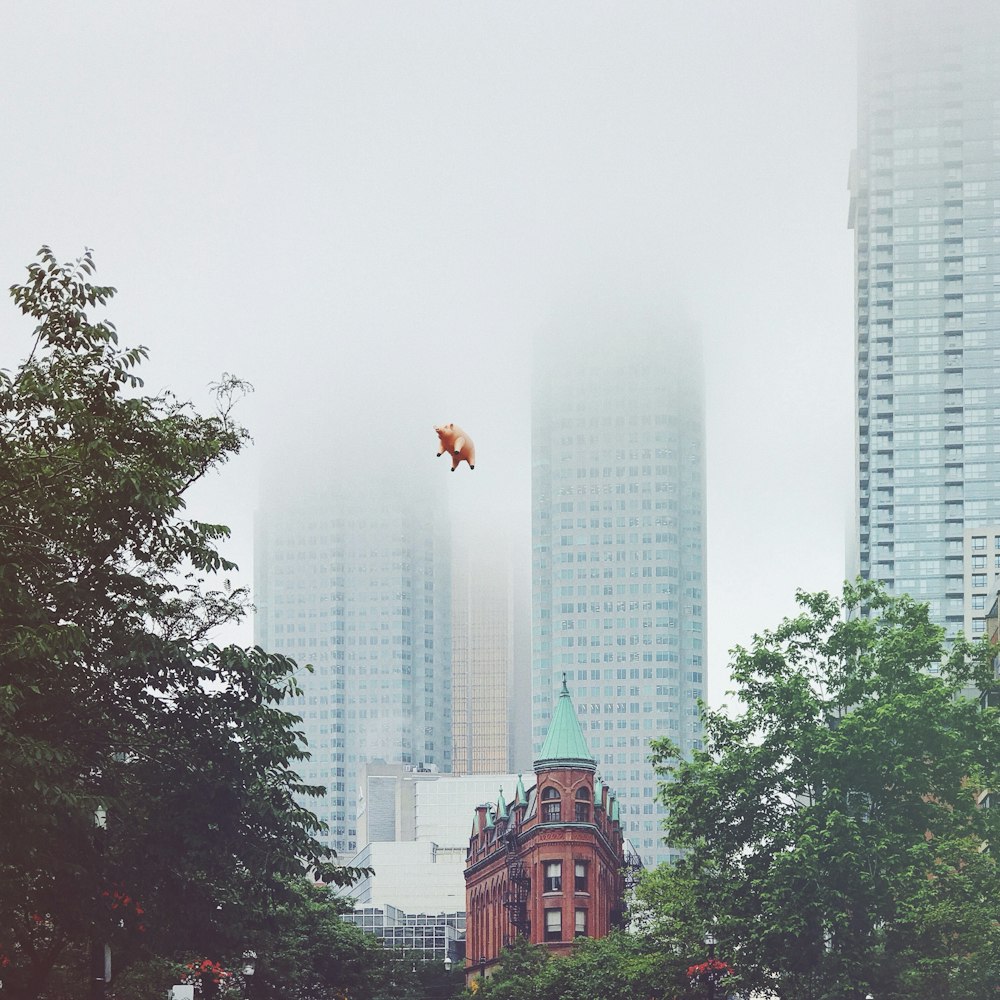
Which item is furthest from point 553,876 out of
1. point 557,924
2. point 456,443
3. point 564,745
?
point 456,443

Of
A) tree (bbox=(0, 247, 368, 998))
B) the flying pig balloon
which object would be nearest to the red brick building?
tree (bbox=(0, 247, 368, 998))

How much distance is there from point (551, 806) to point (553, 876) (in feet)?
15.6

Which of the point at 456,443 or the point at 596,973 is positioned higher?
the point at 456,443

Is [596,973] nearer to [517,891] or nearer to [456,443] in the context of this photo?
[517,891]

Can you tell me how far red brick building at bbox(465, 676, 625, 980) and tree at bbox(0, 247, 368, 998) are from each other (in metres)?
86.6

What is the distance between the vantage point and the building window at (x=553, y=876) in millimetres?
125062

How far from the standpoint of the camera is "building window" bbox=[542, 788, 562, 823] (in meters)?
127

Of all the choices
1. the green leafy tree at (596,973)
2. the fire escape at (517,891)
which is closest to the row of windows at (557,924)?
the fire escape at (517,891)

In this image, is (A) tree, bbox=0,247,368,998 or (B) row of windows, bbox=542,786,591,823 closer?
(A) tree, bbox=0,247,368,998

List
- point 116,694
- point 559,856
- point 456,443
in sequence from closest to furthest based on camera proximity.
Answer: point 456,443, point 116,694, point 559,856

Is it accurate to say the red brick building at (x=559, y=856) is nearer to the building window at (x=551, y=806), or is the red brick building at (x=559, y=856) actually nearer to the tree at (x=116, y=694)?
the building window at (x=551, y=806)

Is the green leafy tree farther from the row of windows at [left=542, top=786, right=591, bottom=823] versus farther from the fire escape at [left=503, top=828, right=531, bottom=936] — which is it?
the row of windows at [left=542, top=786, right=591, bottom=823]

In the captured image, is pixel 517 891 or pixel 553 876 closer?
pixel 553 876

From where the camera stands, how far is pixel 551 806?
128 meters
